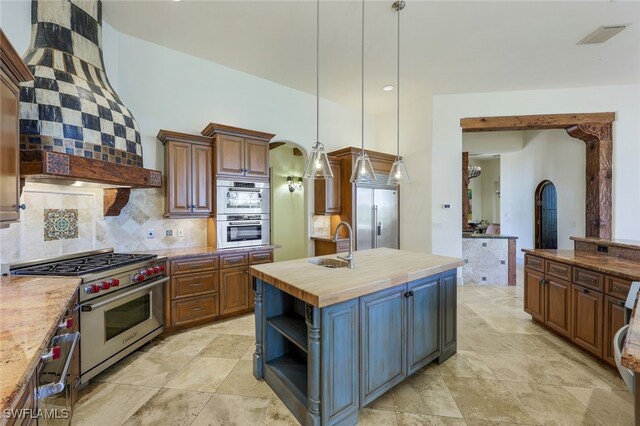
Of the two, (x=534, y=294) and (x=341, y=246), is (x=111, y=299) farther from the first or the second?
(x=534, y=294)

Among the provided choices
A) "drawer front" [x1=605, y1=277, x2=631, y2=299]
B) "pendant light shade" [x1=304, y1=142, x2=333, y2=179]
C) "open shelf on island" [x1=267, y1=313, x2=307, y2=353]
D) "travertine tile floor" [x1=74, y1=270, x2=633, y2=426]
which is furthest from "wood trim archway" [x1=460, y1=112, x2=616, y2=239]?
"open shelf on island" [x1=267, y1=313, x2=307, y2=353]

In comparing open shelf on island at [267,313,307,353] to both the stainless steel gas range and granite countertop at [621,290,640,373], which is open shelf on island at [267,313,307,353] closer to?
the stainless steel gas range

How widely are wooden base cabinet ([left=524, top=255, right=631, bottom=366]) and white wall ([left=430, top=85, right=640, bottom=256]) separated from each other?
159 centimetres

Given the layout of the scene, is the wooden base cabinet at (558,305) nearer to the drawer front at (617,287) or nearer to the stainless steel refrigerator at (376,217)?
the drawer front at (617,287)

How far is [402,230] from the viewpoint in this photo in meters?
5.34

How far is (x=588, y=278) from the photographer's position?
2543 mm

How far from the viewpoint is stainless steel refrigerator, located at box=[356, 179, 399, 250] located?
15.3 ft

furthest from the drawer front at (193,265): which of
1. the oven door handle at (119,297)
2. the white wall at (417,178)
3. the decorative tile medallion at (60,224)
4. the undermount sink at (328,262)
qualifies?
the white wall at (417,178)

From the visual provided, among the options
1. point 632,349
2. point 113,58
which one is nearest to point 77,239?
point 113,58

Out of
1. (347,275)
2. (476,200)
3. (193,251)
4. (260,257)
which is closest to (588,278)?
(347,275)

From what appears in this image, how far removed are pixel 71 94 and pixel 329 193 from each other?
3345mm

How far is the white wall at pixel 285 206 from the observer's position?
5.95 m

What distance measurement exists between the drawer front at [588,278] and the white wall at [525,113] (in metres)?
2.16

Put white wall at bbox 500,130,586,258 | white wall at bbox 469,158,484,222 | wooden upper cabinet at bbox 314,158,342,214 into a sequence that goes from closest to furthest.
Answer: wooden upper cabinet at bbox 314,158,342,214 < white wall at bbox 500,130,586,258 < white wall at bbox 469,158,484,222
